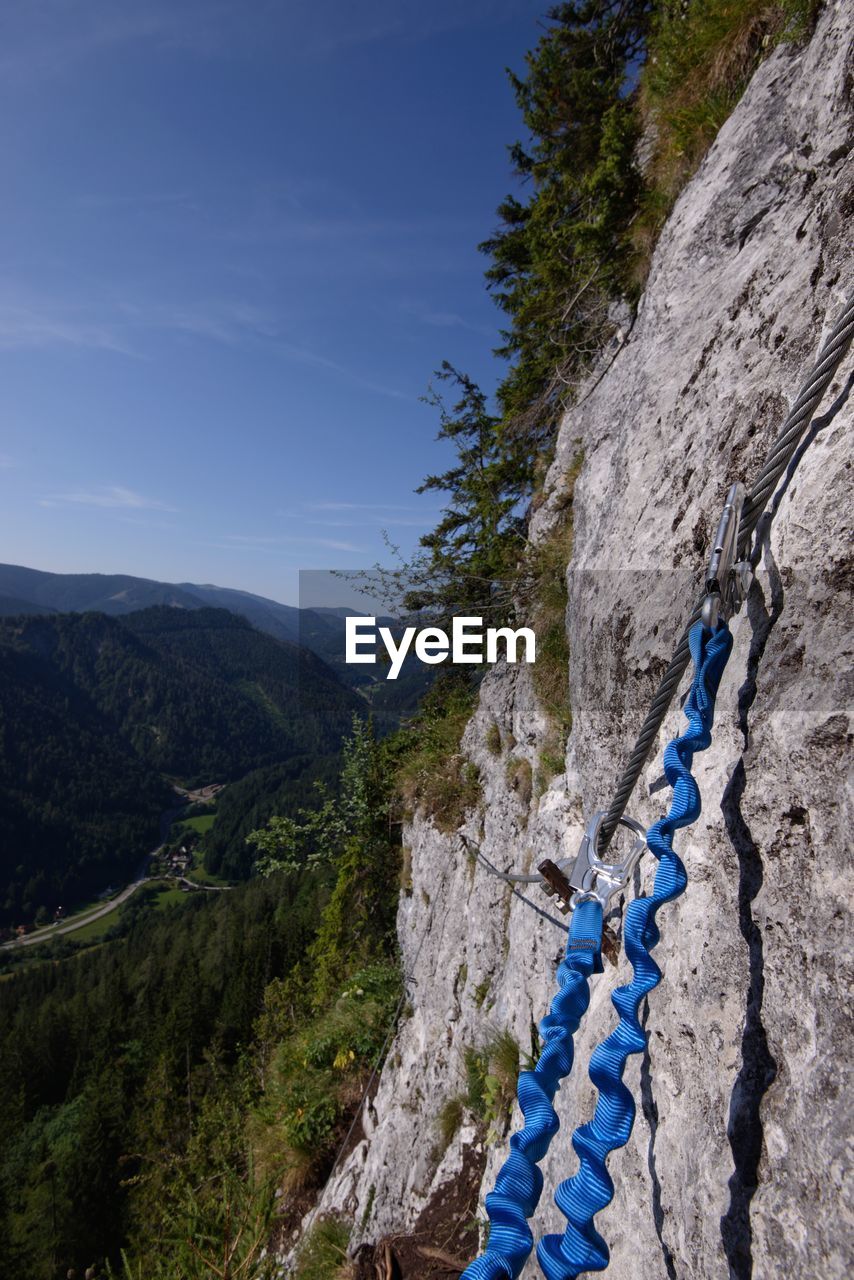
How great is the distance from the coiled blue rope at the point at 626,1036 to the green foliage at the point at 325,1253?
6026 millimetres

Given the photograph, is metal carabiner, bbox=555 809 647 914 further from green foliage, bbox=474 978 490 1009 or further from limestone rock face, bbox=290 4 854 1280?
green foliage, bbox=474 978 490 1009

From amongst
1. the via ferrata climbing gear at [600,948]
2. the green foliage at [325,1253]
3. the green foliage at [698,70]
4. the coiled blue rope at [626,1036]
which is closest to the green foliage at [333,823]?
the green foliage at [325,1253]

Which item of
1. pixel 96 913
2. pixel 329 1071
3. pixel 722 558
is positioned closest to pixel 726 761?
pixel 722 558

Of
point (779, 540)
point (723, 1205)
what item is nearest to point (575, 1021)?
point (723, 1205)

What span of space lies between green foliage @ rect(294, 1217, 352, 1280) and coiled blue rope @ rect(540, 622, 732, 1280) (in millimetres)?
6026

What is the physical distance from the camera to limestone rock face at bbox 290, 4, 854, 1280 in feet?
5.79

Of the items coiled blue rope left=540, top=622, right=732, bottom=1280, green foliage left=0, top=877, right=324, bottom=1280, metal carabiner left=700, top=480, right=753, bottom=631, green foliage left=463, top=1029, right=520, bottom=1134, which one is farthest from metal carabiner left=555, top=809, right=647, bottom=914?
green foliage left=0, top=877, right=324, bottom=1280

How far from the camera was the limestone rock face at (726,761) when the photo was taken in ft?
5.79

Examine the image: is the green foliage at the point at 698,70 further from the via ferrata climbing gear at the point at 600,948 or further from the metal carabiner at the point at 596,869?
the metal carabiner at the point at 596,869

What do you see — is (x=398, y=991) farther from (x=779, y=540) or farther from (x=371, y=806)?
(x=779, y=540)

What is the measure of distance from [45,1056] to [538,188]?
83313 millimetres

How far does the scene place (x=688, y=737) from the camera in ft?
6.27

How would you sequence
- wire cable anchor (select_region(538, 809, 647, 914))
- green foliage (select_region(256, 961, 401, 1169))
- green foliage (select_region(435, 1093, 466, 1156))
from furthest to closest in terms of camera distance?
green foliage (select_region(256, 961, 401, 1169))
green foliage (select_region(435, 1093, 466, 1156))
wire cable anchor (select_region(538, 809, 647, 914))

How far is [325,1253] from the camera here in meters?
6.27
